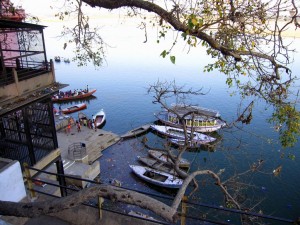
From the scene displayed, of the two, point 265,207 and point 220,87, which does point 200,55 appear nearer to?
point 220,87

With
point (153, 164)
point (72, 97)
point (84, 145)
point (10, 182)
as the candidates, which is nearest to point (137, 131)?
point (153, 164)

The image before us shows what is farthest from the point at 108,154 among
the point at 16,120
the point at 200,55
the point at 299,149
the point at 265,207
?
the point at 200,55

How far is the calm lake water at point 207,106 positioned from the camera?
65.8 feet

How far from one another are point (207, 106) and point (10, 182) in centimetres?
3412

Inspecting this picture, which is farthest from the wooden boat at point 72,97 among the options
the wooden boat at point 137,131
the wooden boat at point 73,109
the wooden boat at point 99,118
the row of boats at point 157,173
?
the row of boats at point 157,173

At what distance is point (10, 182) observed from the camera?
5.64 metres

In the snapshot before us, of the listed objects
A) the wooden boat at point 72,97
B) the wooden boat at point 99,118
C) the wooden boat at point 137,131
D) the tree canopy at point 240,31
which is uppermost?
the tree canopy at point 240,31

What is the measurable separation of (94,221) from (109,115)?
33.0 meters

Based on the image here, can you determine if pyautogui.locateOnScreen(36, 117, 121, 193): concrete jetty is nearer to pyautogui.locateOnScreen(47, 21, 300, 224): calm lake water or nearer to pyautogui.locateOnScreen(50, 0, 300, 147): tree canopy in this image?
pyautogui.locateOnScreen(47, 21, 300, 224): calm lake water

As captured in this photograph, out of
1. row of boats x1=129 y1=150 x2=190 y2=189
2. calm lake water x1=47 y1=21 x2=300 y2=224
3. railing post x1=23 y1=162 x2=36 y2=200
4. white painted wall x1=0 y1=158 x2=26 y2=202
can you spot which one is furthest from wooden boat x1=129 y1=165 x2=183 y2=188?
white painted wall x1=0 y1=158 x2=26 y2=202

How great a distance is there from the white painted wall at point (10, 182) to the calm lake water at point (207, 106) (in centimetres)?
395

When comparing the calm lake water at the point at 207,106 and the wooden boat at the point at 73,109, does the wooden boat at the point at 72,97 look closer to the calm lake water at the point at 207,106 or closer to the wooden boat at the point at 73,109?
the calm lake water at the point at 207,106

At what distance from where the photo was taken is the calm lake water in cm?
2006

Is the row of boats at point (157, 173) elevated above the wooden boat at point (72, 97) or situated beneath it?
situated beneath
